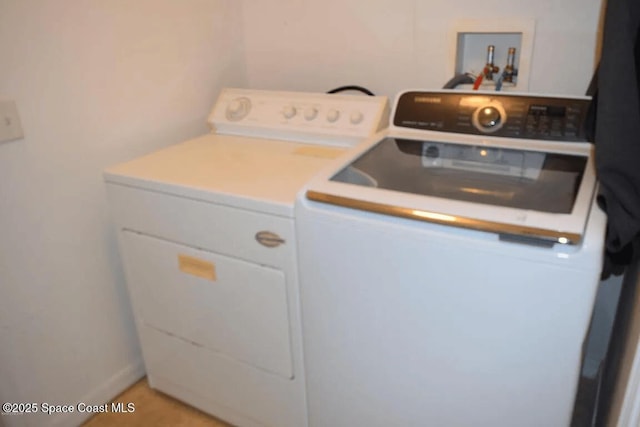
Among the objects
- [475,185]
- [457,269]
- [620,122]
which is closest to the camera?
[620,122]

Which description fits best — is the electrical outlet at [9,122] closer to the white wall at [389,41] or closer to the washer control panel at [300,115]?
the washer control panel at [300,115]

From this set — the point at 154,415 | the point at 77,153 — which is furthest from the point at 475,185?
the point at 154,415

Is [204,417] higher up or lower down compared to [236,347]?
lower down

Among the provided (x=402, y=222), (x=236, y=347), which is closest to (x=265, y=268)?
(x=236, y=347)

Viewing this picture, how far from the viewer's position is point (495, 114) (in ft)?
4.51

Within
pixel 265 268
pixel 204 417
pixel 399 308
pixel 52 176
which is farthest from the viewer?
pixel 204 417

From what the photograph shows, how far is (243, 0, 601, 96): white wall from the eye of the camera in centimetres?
148

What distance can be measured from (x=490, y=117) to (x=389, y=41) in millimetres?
535

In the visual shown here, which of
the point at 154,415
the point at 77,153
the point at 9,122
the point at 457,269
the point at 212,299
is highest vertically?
the point at 9,122

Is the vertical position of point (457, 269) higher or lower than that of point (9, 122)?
lower

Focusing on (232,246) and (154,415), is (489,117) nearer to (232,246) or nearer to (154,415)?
(232,246)

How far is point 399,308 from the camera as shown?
1113 mm

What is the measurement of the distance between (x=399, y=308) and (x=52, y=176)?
3.58 ft

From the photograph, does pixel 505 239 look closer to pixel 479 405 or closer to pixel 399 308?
pixel 399 308
